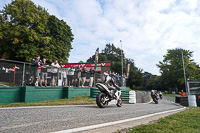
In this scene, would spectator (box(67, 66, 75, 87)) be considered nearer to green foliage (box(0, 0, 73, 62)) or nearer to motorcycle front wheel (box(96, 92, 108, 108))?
motorcycle front wheel (box(96, 92, 108, 108))

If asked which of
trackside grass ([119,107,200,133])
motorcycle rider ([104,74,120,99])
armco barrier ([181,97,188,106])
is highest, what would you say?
motorcycle rider ([104,74,120,99])

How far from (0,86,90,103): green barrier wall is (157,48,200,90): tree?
47952 mm

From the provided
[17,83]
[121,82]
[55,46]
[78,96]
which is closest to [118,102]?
[78,96]

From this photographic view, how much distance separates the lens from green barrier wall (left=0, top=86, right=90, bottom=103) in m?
8.05

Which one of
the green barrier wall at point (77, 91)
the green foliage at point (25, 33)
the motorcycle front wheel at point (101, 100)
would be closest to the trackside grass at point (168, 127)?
the motorcycle front wheel at point (101, 100)

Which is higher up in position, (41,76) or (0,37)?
(0,37)

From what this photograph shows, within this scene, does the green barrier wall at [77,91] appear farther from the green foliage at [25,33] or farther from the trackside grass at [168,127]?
the green foliage at [25,33]

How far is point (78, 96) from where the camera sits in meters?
12.0

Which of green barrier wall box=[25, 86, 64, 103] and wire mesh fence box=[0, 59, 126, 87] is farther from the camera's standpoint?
green barrier wall box=[25, 86, 64, 103]

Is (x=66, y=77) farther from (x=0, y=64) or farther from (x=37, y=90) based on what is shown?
(x=0, y=64)

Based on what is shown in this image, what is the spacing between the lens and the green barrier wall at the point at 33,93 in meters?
8.05

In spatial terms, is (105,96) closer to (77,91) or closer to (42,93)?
(42,93)

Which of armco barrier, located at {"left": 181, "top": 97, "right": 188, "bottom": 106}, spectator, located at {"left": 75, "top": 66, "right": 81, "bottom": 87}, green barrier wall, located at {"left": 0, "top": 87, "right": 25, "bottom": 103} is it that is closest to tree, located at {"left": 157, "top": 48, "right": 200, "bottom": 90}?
armco barrier, located at {"left": 181, "top": 97, "right": 188, "bottom": 106}

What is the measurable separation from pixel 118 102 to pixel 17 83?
5.72 metres
